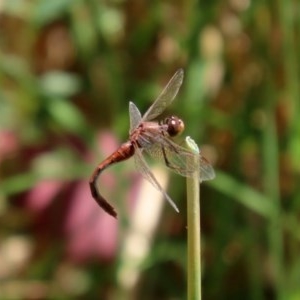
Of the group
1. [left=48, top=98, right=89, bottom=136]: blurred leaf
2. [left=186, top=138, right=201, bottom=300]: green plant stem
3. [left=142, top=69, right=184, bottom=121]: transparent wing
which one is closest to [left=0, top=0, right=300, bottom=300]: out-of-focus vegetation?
[left=48, top=98, right=89, bottom=136]: blurred leaf

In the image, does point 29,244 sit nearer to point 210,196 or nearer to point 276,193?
point 210,196

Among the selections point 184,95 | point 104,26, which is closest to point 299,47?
point 184,95

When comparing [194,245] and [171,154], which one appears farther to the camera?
[171,154]

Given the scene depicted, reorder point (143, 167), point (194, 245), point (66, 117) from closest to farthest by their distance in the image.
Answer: point (194, 245) → point (143, 167) → point (66, 117)

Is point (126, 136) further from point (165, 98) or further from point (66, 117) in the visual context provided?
point (165, 98)

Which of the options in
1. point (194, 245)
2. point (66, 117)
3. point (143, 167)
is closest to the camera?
point (194, 245)

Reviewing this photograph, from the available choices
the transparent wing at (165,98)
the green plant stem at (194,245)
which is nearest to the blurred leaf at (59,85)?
the transparent wing at (165,98)

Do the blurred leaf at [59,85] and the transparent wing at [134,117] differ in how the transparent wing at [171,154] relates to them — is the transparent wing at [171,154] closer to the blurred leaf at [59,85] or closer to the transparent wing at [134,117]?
the transparent wing at [134,117]

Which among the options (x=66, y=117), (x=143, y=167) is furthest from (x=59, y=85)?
(x=143, y=167)
